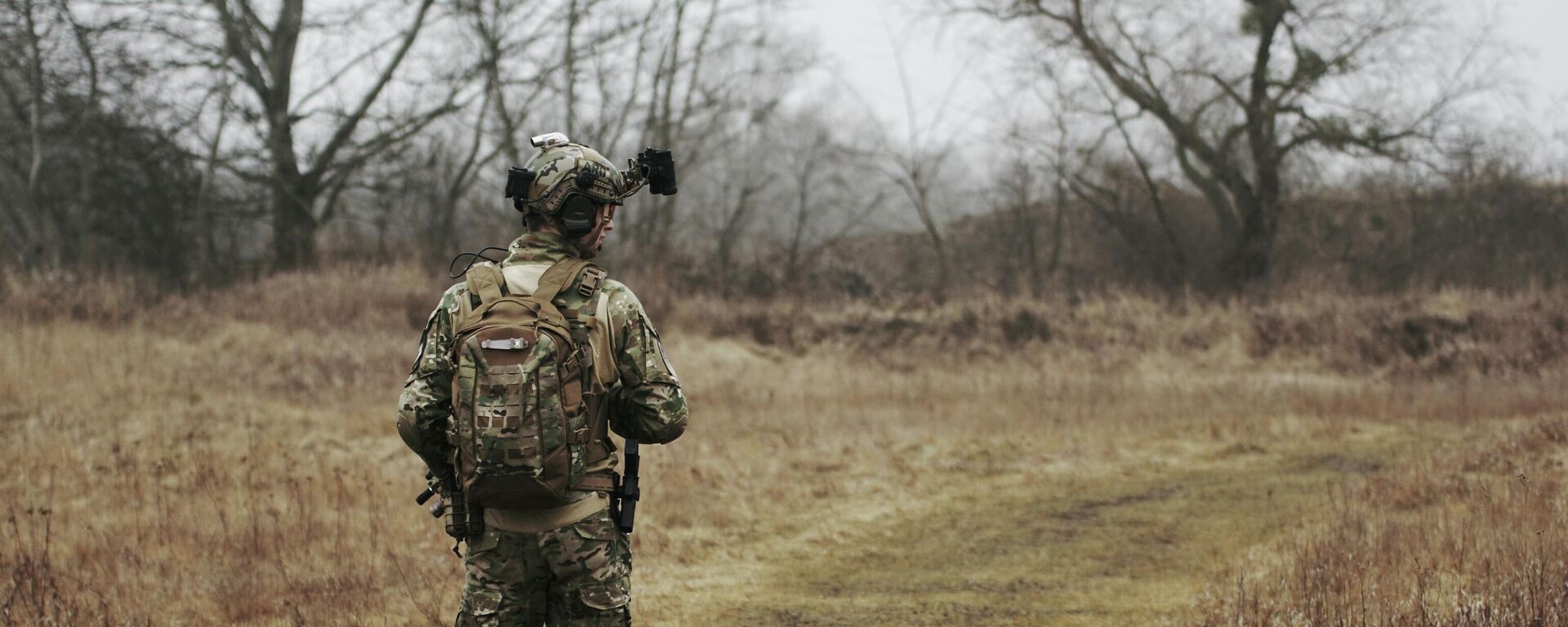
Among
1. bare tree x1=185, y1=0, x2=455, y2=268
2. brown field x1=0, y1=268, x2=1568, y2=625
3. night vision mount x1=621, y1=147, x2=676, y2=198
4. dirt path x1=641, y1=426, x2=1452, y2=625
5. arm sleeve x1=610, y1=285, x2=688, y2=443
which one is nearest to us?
arm sleeve x1=610, y1=285, x2=688, y2=443

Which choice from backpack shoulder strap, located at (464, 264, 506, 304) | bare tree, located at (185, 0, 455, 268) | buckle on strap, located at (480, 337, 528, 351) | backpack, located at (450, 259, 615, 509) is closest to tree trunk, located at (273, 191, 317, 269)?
bare tree, located at (185, 0, 455, 268)

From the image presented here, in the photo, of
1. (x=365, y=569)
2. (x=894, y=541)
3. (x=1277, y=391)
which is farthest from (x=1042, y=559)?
(x=1277, y=391)

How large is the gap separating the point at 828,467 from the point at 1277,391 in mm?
7912

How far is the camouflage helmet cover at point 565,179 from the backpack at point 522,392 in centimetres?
25

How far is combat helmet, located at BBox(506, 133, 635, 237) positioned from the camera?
3.57 meters

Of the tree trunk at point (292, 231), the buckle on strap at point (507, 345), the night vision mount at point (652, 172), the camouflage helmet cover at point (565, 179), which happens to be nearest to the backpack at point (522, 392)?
the buckle on strap at point (507, 345)

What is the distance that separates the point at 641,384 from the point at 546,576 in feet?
2.16

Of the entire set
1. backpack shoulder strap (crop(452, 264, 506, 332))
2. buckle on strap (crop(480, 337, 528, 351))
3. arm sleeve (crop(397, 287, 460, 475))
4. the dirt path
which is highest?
backpack shoulder strap (crop(452, 264, 506, 332))

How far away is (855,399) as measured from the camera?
15.2 m

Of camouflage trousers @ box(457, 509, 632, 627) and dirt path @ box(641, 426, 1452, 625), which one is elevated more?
camouflage trousers @ box(457, 509, 632, 627)

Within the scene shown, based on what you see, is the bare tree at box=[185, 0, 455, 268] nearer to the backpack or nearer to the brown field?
the brown field

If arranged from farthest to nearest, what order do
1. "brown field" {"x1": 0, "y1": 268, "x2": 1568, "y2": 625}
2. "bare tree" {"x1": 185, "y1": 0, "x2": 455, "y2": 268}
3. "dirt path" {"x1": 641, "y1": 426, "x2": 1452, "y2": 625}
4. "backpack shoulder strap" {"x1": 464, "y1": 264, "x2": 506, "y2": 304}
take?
"bare tree" {"x1": 185, "y1": 0, "x2": 455, "y2": 268} < "dirt path" {"x1": 641, "y1": 426, "x2": 1452, "y2": 625} < "brown field" {"x1": 0, "y1": 268, "x2": 1568, "y2": 625} < "backpack shoulder strap" {"x1": 464, "y1": 264, "x2": 506, "y2": 304}

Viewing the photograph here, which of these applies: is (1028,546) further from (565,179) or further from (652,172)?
(565,179)

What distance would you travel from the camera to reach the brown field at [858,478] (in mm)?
5848
